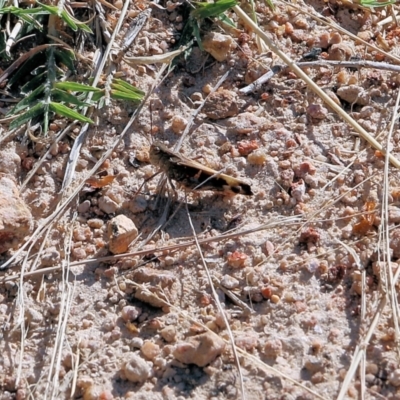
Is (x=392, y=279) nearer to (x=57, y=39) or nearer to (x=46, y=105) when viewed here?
(x=46, y=105)

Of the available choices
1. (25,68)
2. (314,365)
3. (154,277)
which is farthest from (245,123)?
(314,365)

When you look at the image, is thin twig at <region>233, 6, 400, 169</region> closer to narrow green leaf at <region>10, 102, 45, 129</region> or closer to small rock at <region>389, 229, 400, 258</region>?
small rock at <region>389, 229, 400, 258</region>

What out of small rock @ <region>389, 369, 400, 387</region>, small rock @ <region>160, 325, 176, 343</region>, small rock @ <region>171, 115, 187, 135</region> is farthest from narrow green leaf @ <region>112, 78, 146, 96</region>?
small rock @ <region>389, 369, 400, 387</region>

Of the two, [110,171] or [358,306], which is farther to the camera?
[110,171]

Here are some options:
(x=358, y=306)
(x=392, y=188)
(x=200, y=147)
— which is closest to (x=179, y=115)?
(x=200, y=147)

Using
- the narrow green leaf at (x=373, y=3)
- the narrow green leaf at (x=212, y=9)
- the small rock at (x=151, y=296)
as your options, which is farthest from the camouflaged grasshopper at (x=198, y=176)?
the narrow green leaf at (x=373, y=3)
